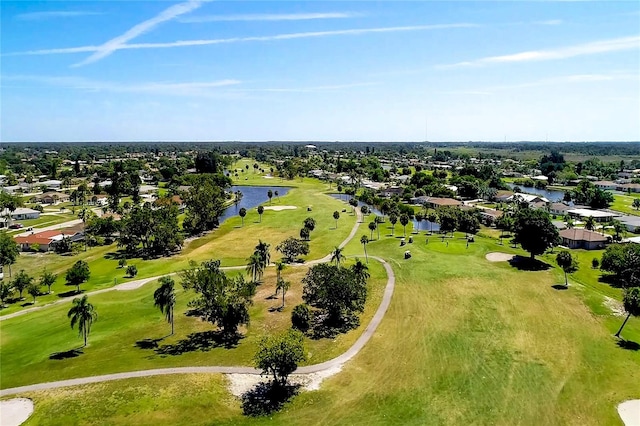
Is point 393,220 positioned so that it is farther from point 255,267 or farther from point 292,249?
point 255,267

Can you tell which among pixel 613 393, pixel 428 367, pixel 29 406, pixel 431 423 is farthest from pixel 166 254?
pixel 613 393

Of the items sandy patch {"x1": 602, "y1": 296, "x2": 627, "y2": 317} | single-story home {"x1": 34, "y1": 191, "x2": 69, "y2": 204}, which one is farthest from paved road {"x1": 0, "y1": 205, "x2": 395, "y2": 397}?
single-story home {"x1": 34, "y1": 191, "x2": 69, "y2": 204}

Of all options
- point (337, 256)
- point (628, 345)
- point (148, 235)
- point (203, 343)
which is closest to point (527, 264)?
point (628, 345)

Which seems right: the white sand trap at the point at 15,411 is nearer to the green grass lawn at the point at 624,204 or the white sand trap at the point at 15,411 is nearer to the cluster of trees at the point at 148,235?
the cluster of trees at the point at 148,235

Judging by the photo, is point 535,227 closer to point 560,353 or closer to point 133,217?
point 560,353

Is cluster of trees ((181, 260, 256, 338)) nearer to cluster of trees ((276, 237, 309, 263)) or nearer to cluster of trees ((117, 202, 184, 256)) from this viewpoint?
cluster of trees ((276, 237, 309, 263))

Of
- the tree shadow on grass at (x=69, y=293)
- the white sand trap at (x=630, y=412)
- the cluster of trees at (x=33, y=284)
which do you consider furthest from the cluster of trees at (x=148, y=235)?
the white sand trap at (x=630, y=412)
